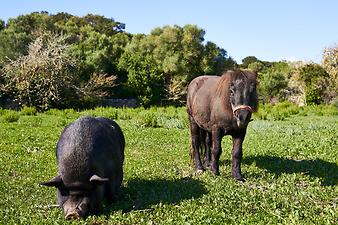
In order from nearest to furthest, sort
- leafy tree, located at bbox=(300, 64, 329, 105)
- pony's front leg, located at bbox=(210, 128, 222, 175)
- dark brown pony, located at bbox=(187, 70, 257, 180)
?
dark brown pony, located at bbox=(187, 70, 257, 180) → pony's front leg, located at bbox=(210, 128, 222, 175) → leafy tree, located at bbox=(300, 64, 329, 105)

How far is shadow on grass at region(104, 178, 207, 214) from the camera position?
7.27m

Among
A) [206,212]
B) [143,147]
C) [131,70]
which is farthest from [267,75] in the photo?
[206,212]

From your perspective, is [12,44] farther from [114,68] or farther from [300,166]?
[300,166]

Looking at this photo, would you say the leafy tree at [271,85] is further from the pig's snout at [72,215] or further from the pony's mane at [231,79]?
the pig's snout at [72,215]

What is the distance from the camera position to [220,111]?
927 cm

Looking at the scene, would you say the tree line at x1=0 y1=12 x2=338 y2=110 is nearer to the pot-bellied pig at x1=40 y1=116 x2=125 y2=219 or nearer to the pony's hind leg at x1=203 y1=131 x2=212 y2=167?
the pony's hind leg at x1=203 y1=131 x2=212 y2=167

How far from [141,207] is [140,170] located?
10.3 ft

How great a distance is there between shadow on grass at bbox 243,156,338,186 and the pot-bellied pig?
3986 millimetres

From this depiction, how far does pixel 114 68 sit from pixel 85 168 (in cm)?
3794

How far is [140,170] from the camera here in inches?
404

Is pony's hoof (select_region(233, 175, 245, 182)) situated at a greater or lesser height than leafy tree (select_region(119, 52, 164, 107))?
lesser

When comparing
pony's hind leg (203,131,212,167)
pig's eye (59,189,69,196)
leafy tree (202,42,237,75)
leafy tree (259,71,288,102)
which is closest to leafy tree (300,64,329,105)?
leafy tree (259,71,288,102)

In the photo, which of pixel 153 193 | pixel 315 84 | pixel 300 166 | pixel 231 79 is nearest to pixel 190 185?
pixel 153 193

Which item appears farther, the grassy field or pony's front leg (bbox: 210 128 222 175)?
pony's front leg (bbox: 210 128 222 175)
